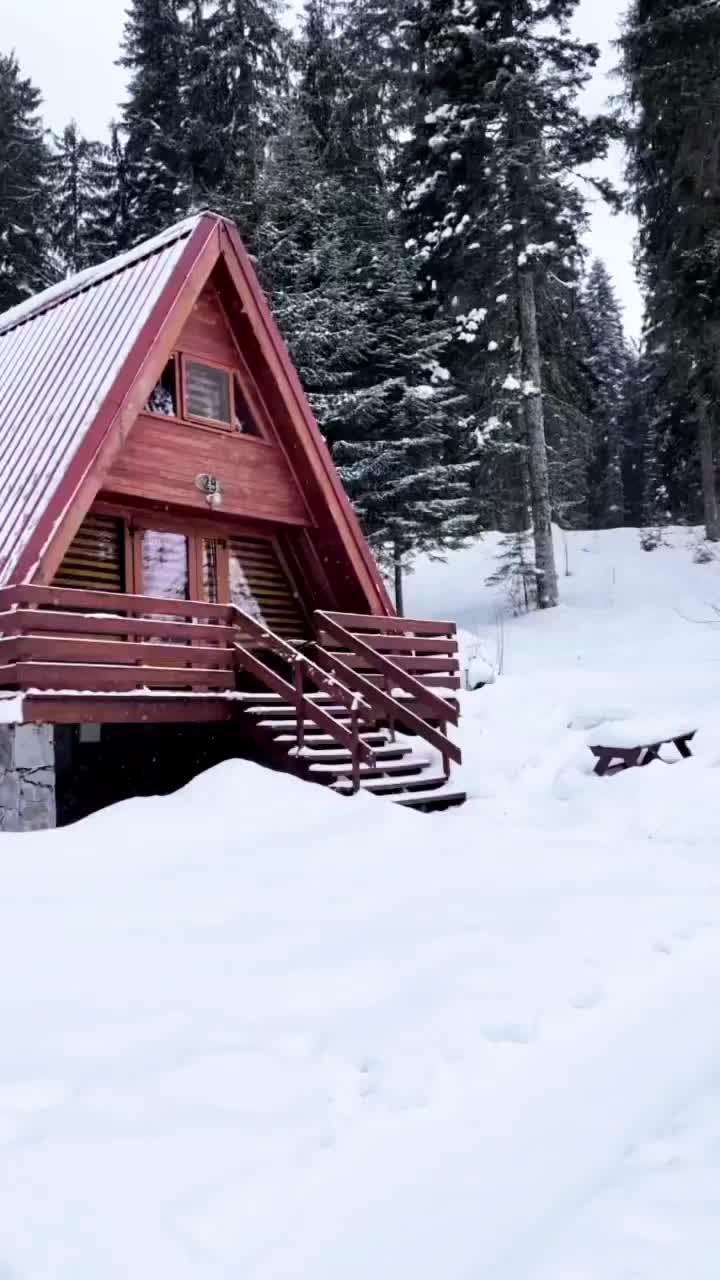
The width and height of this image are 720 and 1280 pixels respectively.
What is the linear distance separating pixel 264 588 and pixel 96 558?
2703 millimetres

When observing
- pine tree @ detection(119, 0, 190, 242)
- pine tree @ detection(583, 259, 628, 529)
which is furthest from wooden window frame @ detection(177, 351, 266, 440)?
pine tree @ detection(583, 259, 628, 529)

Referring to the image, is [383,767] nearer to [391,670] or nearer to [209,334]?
[391,670]

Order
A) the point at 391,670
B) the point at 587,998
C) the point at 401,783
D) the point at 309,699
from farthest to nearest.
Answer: the point at 391,670
the point at 309,699
the point at 401,783
the point at 587,998

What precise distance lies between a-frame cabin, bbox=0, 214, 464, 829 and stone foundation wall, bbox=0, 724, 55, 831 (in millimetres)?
19

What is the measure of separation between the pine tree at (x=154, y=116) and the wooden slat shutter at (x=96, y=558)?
19469 mm

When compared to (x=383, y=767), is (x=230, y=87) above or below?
above

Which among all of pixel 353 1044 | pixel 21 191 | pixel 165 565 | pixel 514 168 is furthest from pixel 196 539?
pixel 21 191

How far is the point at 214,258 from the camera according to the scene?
38.4 feet

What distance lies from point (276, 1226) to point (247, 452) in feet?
35.9

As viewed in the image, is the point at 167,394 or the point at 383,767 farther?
the point at 167,394

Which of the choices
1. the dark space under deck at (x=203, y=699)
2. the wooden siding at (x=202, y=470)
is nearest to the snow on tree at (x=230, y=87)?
the wooden siding at (x=202, y=470)

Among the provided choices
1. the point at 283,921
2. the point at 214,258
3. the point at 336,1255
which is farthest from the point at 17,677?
the point at 336,1255

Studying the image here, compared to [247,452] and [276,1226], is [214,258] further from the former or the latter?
[276,1226]

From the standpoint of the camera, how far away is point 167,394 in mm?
11914
